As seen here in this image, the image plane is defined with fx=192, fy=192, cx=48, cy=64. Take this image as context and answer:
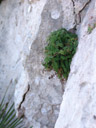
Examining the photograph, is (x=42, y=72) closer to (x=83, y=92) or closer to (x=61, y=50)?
(x=61, y=50)

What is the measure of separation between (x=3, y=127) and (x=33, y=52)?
3.67ft

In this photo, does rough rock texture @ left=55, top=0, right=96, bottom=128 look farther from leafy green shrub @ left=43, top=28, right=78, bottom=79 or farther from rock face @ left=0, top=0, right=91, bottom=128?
rock face @ left=0, top=0, right=91, bottom=128

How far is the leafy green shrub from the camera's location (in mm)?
2236

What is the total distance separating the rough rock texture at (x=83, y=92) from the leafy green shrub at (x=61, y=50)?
8.9 inches

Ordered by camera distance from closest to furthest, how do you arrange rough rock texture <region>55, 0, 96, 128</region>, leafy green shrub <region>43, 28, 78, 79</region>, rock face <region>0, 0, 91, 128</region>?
rough rock texture <region>55, 0, 96, 128</region>, leafy green shrub <region>43, 28, 78, 79</region>, rock face <region>0, 0, 91, 128</region>

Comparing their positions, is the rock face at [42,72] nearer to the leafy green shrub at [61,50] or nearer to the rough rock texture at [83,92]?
the leafy green shrub at [61,50]

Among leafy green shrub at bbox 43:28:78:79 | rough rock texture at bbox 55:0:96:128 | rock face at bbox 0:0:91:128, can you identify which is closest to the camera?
rough rock texture at bbox 55:0:96:128

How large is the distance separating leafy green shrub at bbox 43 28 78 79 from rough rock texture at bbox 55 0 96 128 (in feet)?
0.75

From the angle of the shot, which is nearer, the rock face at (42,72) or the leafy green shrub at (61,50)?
the leafy green shrub at (61,50)

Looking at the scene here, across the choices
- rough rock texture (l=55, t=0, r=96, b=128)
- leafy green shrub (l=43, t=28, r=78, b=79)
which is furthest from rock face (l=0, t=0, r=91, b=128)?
rough rock texture (l=55, t=0, r=96, b=128)

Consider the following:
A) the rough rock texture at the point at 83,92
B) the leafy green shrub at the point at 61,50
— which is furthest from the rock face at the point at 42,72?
the rough rock texture at the point at 83,92

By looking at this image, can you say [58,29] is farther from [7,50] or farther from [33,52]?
[7,50]

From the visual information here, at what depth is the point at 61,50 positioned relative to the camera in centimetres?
220

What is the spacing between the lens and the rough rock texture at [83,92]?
1.42 meters
